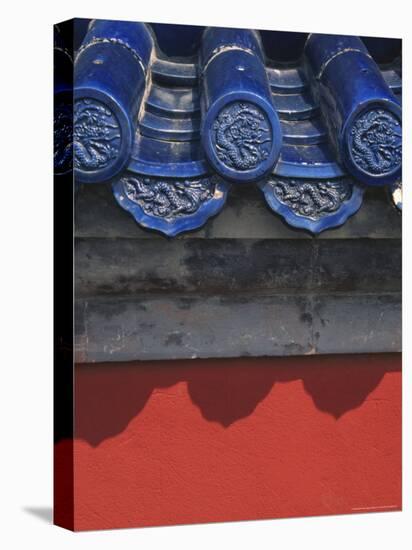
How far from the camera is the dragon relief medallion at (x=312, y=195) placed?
10523 mm

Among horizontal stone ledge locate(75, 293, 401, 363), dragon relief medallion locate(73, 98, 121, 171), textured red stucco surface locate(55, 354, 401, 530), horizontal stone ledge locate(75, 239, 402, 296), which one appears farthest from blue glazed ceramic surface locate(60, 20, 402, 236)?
textured red stucco surface locate(55, 354, 401, 530)

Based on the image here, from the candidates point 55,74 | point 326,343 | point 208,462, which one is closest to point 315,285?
point 326,343

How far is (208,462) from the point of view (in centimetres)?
1045

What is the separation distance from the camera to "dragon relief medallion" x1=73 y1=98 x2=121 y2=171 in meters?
10.1

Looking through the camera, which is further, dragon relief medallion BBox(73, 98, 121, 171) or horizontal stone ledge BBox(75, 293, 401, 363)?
horizontal stone ledge BBox(75, 293, 401, 363)

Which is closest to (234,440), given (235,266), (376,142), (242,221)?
(235,266)

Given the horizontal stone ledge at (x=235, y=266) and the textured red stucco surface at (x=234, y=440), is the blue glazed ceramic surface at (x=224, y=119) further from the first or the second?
the textured red stucco surface at (x=234, y=440)

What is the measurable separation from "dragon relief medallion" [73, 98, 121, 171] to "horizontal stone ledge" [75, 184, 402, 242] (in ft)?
0.55

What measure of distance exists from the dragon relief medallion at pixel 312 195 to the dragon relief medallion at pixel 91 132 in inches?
40.2

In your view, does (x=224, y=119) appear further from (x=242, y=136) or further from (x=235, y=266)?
(x=235, y=266)

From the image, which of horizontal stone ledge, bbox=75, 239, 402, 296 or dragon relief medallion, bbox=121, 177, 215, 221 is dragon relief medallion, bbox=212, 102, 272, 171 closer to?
dragon relief medallion, bbox=121, 177, 215, 221

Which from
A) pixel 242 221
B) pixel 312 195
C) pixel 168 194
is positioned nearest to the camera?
pixel 168 194

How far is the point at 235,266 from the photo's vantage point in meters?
10.5

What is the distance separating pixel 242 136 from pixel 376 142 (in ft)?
2.71
